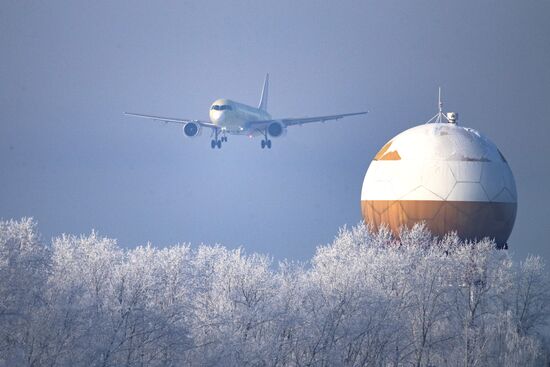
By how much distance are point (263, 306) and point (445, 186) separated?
1100cm

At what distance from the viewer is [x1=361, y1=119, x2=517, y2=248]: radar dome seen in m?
50.2

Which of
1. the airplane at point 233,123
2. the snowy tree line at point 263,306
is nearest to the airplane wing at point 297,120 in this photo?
the airplane at point 233,123

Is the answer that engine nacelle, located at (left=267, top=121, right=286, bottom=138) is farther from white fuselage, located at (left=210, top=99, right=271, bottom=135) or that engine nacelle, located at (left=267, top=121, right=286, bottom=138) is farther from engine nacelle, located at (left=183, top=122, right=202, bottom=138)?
engine nacelle, located at (left=183, top=122, right=202, bottom=138)

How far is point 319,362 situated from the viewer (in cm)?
4616

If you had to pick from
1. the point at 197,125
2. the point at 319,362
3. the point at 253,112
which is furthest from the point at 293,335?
the point at 253,112

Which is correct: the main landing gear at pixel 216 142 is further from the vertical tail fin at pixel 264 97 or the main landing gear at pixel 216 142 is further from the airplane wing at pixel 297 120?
the vertical tail fin at pixel 264 97

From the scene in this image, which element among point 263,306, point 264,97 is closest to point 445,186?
point 263,306

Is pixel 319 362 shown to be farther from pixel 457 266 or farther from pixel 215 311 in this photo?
pixel 457 266

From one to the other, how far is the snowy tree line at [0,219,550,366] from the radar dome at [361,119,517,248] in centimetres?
97

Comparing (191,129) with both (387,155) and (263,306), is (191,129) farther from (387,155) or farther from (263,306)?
(263,306)

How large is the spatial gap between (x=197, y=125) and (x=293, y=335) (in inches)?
1625

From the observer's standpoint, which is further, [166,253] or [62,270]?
[166,253]

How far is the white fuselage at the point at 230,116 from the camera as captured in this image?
86.9 m

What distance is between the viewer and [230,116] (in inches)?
3445
